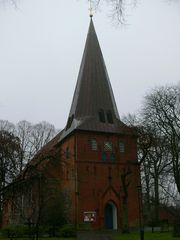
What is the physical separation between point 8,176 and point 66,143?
2675 cm

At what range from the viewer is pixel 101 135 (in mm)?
42031

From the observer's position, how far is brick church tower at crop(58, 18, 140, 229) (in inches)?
1539

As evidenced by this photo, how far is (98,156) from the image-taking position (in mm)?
41188

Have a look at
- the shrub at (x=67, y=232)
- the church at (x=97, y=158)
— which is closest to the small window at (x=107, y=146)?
the church at (x=97, y=158)

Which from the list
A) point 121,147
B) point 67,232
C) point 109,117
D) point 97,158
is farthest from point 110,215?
point 67,232

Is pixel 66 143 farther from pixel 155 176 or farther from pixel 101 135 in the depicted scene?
pixel 155 176

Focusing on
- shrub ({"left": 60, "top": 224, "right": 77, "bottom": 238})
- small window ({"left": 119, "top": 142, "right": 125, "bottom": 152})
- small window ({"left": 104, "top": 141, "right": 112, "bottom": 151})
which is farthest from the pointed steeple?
shrub ({"left": 60, "top": 224, "right": 77, "bottom": 238})

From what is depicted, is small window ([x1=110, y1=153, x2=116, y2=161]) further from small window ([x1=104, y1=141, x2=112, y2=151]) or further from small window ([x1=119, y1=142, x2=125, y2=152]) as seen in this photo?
small window ([x1=119, y1=142, x2=125, y2=152])

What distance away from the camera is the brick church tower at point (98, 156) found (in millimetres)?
39094

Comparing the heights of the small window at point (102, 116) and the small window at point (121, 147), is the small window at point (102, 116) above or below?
above

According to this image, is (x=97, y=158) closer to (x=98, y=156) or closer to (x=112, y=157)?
(x=98, y=156)

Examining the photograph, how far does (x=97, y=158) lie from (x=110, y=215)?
19.7ft

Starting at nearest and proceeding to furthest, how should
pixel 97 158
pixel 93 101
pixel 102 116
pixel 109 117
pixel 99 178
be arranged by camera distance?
pixel 99 178 < pixel 97 158 < pixel 102 116 < pixel 93 101 < pixel 109 117

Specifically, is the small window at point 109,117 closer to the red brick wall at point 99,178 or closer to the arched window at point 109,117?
the arched window at point 109,117
